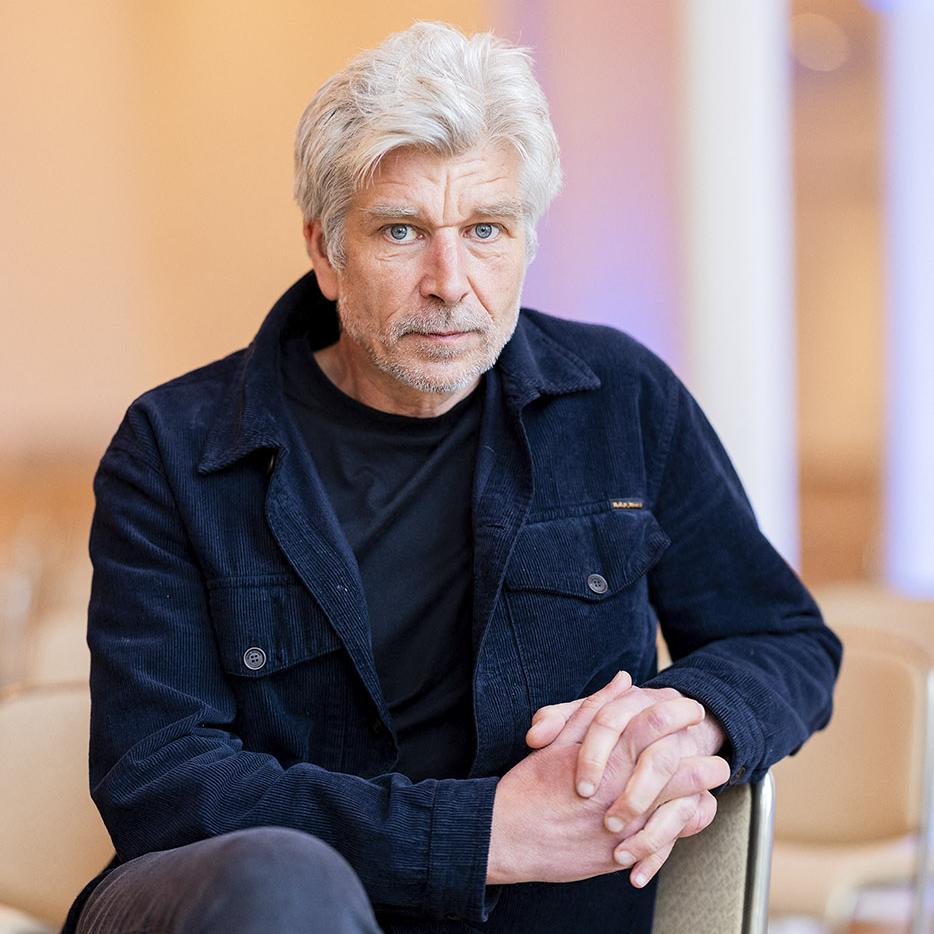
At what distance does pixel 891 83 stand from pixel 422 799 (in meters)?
4.54

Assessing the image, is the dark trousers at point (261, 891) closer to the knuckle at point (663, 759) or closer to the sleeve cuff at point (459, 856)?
the sleeve cuff at point (459, 856)

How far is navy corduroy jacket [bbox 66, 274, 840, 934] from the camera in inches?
51.2

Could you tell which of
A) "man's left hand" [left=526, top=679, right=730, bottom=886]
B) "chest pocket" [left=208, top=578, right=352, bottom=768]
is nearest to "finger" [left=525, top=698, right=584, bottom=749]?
"man's left hand" [left=526, top=679, right=730, bottom=886]

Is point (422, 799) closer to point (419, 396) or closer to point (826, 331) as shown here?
point (419, 396)

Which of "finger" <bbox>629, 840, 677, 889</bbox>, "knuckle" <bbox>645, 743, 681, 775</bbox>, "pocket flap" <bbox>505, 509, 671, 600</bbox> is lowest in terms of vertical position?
"finger" <bbox>629, 840, 677, 889</bbox>

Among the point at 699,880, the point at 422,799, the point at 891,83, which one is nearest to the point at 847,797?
the point at 699,880

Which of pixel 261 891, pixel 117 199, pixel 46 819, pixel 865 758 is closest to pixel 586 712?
pixel 261 891

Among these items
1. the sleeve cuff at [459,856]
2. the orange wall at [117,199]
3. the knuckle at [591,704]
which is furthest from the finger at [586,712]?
the orange wall at [117,199]

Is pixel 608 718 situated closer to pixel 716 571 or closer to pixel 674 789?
pixel 674 789

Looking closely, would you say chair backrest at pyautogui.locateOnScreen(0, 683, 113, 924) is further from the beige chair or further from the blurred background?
the blurred background

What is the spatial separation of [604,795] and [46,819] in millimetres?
844

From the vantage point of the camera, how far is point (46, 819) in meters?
1.74

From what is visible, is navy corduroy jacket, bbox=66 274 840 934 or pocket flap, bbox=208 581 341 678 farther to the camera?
pocket flap, bbox=208 581 341 678

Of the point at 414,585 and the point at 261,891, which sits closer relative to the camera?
the point at 261,891
